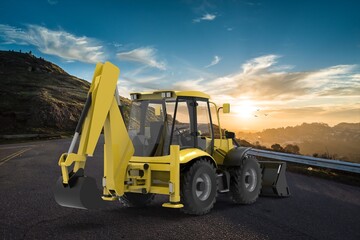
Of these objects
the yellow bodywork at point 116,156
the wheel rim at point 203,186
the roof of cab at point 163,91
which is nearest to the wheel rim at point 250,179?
the wheel rim at point 203,186

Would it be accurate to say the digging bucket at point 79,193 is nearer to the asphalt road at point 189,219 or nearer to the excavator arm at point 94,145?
the excavator arm at point 94,145

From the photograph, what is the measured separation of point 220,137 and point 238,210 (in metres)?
1.84

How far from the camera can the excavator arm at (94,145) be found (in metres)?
5.92

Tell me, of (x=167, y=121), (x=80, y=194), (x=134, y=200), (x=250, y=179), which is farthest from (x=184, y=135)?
(x=80, y=194)

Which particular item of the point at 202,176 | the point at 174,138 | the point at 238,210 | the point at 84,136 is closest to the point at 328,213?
the point at 238,210

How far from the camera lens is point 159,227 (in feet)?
19.7

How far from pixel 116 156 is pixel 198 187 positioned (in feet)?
5.71

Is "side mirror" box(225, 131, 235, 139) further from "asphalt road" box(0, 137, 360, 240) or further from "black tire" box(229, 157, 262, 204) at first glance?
"asphalt road" box(0, 137, 360, 240)

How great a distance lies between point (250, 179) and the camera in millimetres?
8492

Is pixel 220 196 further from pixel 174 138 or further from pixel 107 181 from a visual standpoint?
pixel 107 181

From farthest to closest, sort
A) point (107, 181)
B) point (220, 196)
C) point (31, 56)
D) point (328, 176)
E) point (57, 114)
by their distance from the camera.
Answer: point (31, 56)
point (57, 114)
point (328, 176)
point (220, 196)
point (107, 181)

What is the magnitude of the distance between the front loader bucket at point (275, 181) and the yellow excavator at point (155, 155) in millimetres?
600

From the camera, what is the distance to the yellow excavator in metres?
6.01

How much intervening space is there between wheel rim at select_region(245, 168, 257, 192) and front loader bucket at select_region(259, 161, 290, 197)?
698 mm
